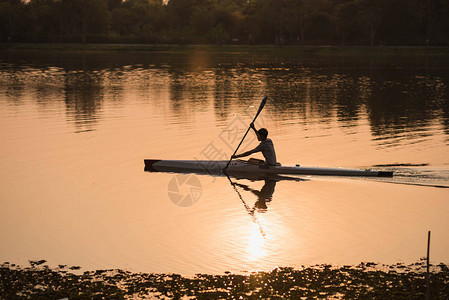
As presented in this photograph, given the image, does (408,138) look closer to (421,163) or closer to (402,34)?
(421,163)

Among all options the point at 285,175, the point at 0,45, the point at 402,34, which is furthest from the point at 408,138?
the point at 0,45

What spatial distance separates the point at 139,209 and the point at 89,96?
2945 cm

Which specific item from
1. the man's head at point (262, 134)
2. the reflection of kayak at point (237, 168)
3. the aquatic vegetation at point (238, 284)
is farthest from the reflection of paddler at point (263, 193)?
the aquatic vegetation at point (238, 284)

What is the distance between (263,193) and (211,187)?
169 centimetres

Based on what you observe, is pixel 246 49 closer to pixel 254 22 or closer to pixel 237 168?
pixel 254 22

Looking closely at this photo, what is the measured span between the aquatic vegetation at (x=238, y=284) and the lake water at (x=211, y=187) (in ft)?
2.58

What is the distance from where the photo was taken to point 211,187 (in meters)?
20.5

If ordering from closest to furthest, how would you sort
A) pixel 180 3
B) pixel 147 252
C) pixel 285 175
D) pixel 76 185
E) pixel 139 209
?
pixel 147 252 → pixel 139 209 → pixel 76 185 → pixel 285 175 → pixel 180 3

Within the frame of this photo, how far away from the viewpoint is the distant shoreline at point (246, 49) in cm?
10812

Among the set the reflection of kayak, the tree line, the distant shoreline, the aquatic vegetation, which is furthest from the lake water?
the tree line

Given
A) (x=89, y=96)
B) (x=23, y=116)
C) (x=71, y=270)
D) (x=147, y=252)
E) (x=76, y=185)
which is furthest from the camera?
(x=89, y=96)

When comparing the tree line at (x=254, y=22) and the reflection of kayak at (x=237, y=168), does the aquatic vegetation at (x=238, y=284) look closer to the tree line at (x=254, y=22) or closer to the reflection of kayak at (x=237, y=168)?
→ the reflection of kayak at (x=237, y=168)

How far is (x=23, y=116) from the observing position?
35.0 meters

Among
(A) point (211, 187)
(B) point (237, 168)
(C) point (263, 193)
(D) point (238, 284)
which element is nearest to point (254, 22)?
Answer: (B) point (237, 168)
